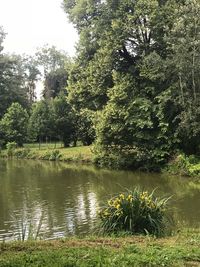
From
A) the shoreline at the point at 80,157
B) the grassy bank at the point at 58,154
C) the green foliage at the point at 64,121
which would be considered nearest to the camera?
the shoreline at the point at 80,157

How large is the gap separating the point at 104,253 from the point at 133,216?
9.88 ft

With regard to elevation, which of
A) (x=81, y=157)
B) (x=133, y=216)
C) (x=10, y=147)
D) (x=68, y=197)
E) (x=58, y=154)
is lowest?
(x=68, y=197)

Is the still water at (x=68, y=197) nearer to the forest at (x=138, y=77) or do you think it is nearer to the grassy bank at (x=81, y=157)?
the grassy bank at (x=81, y=157)

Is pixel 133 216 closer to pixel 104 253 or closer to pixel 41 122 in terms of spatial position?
pixel 104 253

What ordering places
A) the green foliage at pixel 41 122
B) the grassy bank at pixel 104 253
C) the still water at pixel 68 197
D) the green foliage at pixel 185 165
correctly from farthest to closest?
the green foliage at pixel 41 122 < the green foliage at pixel 185 165 < the still water at pixel 68 197 < the grassy bank at pixel 104 253

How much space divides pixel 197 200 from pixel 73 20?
73.0 feet

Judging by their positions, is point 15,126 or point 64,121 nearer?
point 64,121

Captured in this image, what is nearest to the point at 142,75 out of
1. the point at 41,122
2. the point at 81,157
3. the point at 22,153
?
the point at 81,157

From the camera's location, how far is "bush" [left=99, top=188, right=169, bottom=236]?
10.0 m

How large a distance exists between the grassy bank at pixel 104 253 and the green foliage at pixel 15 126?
144ft

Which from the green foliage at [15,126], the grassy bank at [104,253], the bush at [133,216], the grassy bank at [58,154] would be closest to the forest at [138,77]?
the grassy bank at [58,154]

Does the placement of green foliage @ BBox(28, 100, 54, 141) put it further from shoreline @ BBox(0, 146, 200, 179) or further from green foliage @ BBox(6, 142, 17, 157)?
shoreline @ BBox(0, 146, 200, 179)

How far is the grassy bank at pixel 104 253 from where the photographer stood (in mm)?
6484

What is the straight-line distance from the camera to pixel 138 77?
30984 millimetres
